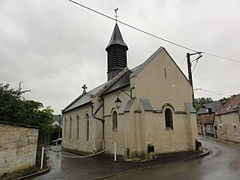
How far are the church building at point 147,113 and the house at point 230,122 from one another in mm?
14608

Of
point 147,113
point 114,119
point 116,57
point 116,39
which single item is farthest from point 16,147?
point 116,39

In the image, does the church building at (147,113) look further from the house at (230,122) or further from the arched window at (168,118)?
the house at (230,122)

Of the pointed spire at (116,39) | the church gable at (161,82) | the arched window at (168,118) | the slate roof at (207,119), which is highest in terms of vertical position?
the pointed spire at (116,39)

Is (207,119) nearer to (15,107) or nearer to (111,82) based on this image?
(111,82)

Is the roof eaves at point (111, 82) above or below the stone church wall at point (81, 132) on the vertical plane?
above

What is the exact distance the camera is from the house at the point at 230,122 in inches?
1057

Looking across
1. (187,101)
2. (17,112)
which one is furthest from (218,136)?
(17,112)

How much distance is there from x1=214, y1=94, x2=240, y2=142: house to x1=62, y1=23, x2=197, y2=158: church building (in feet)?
47.9

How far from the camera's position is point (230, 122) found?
94.3 feet

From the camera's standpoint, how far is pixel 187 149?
1566cm

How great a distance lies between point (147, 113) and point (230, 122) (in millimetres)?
21160

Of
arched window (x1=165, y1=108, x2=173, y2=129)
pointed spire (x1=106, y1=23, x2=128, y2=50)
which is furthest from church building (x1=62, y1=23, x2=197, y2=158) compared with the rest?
pointed spire (x1=106, y1=23, x2=128, y2=50)

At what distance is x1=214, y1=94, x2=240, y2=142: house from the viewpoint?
88.1 ft

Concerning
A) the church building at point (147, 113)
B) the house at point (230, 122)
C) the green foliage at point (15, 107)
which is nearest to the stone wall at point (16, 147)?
the green foliage at point (15, 107)
